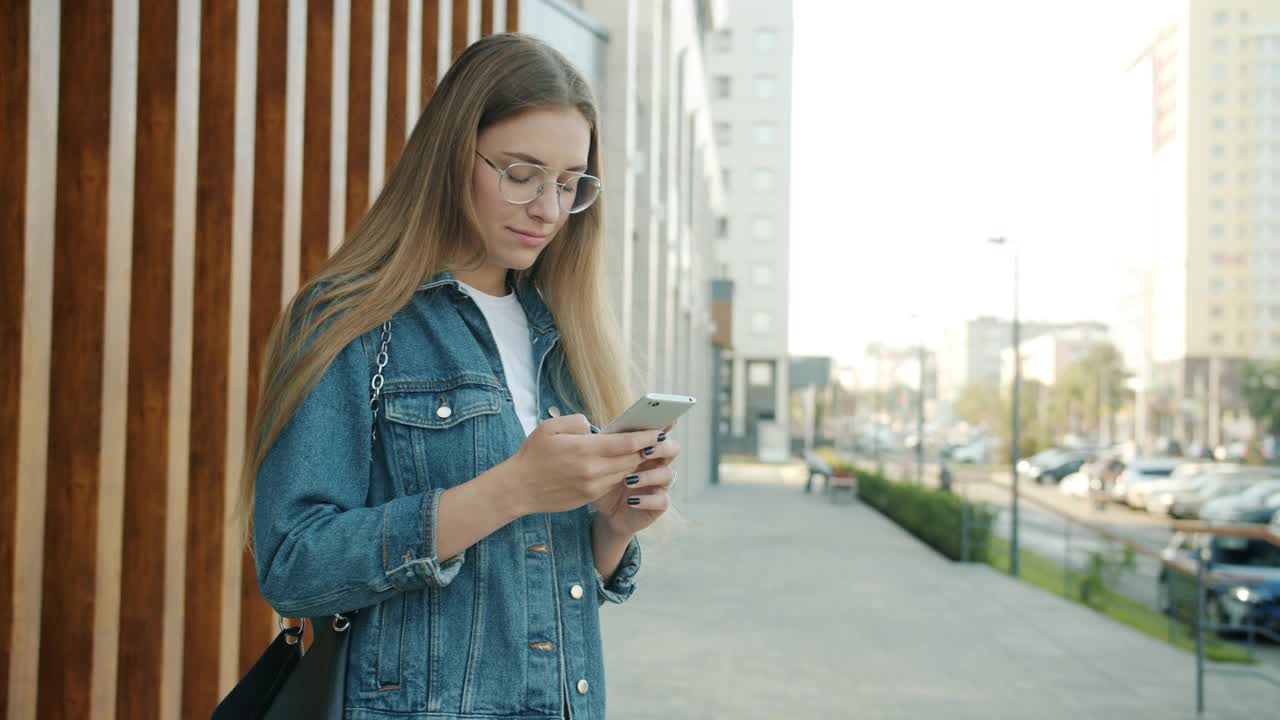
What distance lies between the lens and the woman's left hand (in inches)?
66.4

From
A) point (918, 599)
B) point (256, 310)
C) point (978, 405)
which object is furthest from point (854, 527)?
point (978, 405)

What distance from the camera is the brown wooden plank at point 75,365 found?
345 cm

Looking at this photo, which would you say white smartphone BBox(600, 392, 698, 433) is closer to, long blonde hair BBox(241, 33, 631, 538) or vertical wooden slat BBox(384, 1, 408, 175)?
long blonde hair BBox(241, 33, 631, 538)

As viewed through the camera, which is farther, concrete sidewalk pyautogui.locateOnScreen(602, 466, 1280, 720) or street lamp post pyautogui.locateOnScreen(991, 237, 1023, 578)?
street lamp post pyautogui.locateOnScreen(991, 237, 1023, 578)

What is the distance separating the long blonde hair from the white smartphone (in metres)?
0.39

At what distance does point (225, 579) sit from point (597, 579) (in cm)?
255

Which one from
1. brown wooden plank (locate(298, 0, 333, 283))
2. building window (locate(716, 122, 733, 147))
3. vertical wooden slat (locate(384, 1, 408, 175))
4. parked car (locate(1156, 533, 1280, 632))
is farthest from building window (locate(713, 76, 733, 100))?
brown wooden plank (locate(298, 0, 333, 283))

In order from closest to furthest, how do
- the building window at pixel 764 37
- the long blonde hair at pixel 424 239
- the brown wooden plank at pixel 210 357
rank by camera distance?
the long blonde hair at pixel 424 239 < the brown wooden plank at pixel 210 357 < the building window at pixel 764 37

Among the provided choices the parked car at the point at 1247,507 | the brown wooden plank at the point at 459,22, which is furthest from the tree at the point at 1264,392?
the brown wooden plank at the point at 459,22

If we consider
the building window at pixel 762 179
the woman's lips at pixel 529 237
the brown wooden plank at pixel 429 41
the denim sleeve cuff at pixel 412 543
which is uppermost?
the building window at pixel 762 179

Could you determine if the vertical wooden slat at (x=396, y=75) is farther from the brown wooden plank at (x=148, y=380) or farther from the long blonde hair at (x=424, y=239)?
the long blonde hair at (x=424, y=239)

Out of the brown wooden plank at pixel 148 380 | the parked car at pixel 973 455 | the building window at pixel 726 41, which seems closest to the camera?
the brown wooden plank at pixel 148 380

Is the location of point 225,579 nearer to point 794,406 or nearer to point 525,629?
point 525,629

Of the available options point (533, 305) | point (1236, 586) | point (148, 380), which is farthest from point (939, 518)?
point (533, 305)
